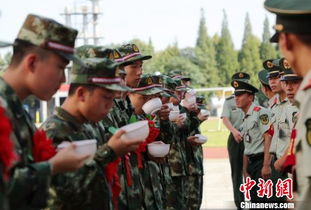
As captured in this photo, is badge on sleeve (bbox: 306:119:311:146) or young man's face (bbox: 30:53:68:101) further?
young man's face (bbox: 30:53:68:101)

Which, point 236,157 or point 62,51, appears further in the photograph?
point 236,157

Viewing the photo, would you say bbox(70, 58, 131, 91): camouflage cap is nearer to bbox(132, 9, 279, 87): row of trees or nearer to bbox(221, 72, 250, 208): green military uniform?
bbox(221, 72, 250, 208): green military uniform

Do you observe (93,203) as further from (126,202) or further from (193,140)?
(193,140)

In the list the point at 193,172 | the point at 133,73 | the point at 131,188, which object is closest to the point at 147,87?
the point at 133,73

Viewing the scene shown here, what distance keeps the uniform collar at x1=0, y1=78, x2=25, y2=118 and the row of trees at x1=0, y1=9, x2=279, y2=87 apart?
6653 centimetres

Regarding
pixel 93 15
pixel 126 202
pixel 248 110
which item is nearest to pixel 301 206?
pixel 126 202

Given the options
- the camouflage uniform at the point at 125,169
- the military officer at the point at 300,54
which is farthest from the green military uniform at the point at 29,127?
the camouflage uniform at the point at 125,169

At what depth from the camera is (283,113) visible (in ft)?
26.4

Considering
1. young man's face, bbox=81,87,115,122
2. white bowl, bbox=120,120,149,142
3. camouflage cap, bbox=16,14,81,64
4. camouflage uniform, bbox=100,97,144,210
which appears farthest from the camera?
camouflage uniform, bbox=100,97,144,210

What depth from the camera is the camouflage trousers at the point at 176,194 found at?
8653 mm

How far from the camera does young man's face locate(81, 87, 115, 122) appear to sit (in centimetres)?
438

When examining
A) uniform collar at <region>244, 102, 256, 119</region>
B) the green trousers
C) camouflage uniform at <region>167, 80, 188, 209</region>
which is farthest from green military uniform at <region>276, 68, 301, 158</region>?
the green trousers

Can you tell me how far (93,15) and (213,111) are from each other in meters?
16.8

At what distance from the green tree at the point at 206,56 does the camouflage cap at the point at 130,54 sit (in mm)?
70403
